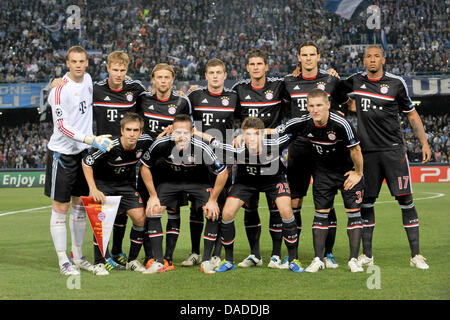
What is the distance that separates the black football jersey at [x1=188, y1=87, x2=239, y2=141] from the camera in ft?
24.2

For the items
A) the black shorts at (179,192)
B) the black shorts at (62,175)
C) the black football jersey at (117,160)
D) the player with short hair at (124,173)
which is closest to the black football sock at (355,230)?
the black shorts at (179,192)

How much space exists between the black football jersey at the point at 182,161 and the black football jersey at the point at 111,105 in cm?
69

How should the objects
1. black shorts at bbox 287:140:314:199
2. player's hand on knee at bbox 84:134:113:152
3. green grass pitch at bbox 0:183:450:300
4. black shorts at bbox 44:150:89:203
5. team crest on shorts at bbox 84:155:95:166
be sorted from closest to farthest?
green grass pitch at bbox 0:183:450:300 < player's hand on knee at bbox 84:134:113:152 < team crest on shorts at bbox 84:155:95:166 < black shorts at bbox 44:150:89:203 < black shorts at bbox 287:140:314:199

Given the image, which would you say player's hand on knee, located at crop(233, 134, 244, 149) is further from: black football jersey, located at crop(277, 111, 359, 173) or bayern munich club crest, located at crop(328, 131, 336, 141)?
bayern munich club crest, located at crop(328, 131, 336, 141)

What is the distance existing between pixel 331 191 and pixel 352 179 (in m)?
0.31

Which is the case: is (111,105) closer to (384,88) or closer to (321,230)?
(321,230)

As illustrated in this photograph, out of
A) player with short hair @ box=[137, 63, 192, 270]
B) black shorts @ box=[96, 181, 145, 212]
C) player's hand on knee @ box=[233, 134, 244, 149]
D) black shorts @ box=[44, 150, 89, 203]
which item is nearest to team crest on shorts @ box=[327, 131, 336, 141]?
A: player's hand on knee @ box=[233, 134, 244, 149]

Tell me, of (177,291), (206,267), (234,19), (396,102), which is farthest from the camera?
(234,19)

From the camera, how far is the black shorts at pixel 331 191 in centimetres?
685

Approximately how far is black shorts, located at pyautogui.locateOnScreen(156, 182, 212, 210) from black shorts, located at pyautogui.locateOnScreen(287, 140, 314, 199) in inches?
41.5

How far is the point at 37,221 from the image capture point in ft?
41.0

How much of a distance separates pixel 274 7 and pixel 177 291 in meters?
31.9

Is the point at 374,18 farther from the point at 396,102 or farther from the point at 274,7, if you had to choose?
the point at 396,102
